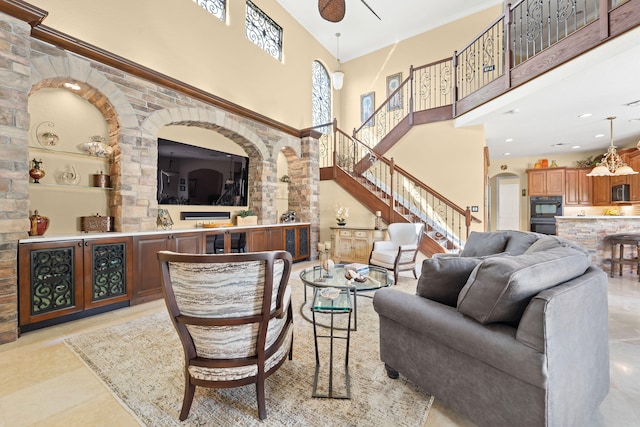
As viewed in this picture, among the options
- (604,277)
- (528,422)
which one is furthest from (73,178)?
(604,277)

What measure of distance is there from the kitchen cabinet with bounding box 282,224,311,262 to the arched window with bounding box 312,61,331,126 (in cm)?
355

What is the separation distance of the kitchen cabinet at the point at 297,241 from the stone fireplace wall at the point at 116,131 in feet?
1.59

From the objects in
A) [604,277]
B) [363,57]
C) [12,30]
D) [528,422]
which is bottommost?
[528,422]

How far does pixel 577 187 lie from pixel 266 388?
987 centimetres

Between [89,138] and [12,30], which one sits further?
[89,138]

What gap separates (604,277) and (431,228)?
441 centimetres

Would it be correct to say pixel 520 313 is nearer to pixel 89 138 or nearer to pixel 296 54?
pixel 89 138

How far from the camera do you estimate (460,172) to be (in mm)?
5996

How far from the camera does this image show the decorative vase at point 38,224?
279cm

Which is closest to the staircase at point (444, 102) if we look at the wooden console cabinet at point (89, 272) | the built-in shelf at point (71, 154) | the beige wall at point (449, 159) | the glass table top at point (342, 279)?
the beige wall at point (449, 159)

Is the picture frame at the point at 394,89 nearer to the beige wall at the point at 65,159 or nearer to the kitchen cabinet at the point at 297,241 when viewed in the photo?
the kitchen cabinet at the point at 297,241

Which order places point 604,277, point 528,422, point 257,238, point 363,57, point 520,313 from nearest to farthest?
point 528,422 → point 520,313 → point 604,277 → point 257,238 → point 363,57

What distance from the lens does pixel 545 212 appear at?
804 centimetres

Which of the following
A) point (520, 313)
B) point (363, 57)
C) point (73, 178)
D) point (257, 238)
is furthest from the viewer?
point (363, 57)
